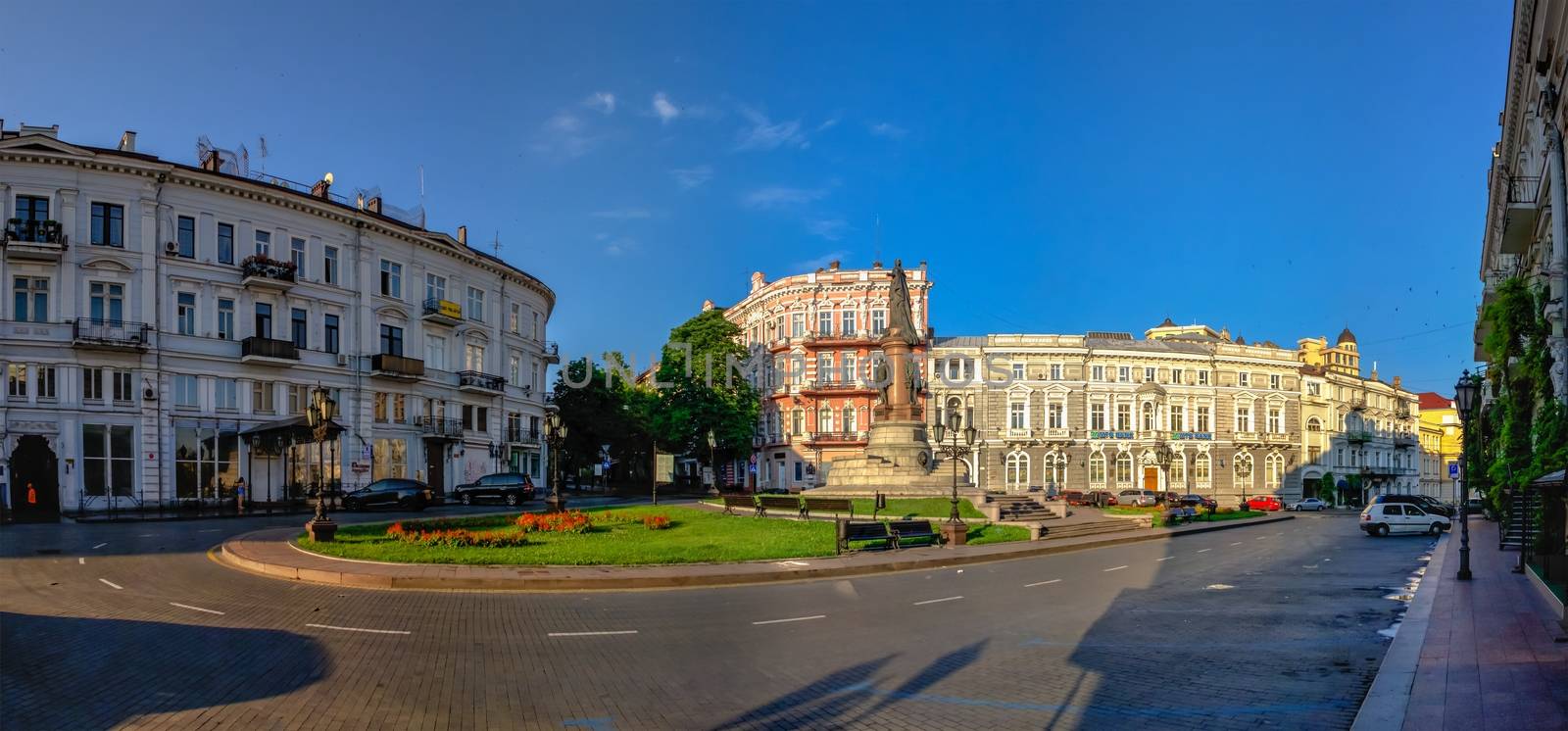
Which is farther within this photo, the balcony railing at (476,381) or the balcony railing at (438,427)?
the balcony railing at (476,381)

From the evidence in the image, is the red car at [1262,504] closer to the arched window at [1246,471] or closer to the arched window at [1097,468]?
the arched window at [1097,468]

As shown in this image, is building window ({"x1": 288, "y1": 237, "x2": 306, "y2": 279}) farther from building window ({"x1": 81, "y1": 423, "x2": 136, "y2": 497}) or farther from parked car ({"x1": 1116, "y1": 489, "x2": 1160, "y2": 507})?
parked car ({"x1": 1116, "y1": 489, "x2": 1160, "y2": 507})

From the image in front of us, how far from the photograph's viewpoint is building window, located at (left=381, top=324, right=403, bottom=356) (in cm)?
4919

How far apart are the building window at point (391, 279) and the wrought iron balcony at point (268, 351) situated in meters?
6.97

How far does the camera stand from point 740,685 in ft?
30.1

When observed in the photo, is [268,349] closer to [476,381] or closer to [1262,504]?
[476,381]

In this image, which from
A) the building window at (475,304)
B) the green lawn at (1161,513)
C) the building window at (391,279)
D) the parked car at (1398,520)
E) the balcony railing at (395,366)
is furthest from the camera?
the building window at (475,304)

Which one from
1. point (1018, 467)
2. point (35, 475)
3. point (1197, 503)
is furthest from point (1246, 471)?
point (35, 475)

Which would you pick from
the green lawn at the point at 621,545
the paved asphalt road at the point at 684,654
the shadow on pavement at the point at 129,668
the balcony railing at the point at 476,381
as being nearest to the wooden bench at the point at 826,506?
the green lawn at the point at 621,545

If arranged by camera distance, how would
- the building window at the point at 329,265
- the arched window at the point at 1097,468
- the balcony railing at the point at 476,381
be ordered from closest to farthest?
the building window at the point at 329,265
the balcony railing at the point at 476,381
the arched window at the point at 1097,468

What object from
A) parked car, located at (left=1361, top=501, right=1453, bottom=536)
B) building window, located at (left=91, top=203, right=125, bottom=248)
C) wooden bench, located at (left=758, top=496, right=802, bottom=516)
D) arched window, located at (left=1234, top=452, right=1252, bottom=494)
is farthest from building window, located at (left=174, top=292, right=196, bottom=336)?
arched window, located at (left=1234, top=452, right=1252, bottom=494)

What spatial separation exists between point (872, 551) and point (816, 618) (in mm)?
10767

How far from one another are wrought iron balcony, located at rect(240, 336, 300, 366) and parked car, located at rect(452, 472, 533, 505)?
1033 cm

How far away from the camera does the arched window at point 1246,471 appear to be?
75.4 m
